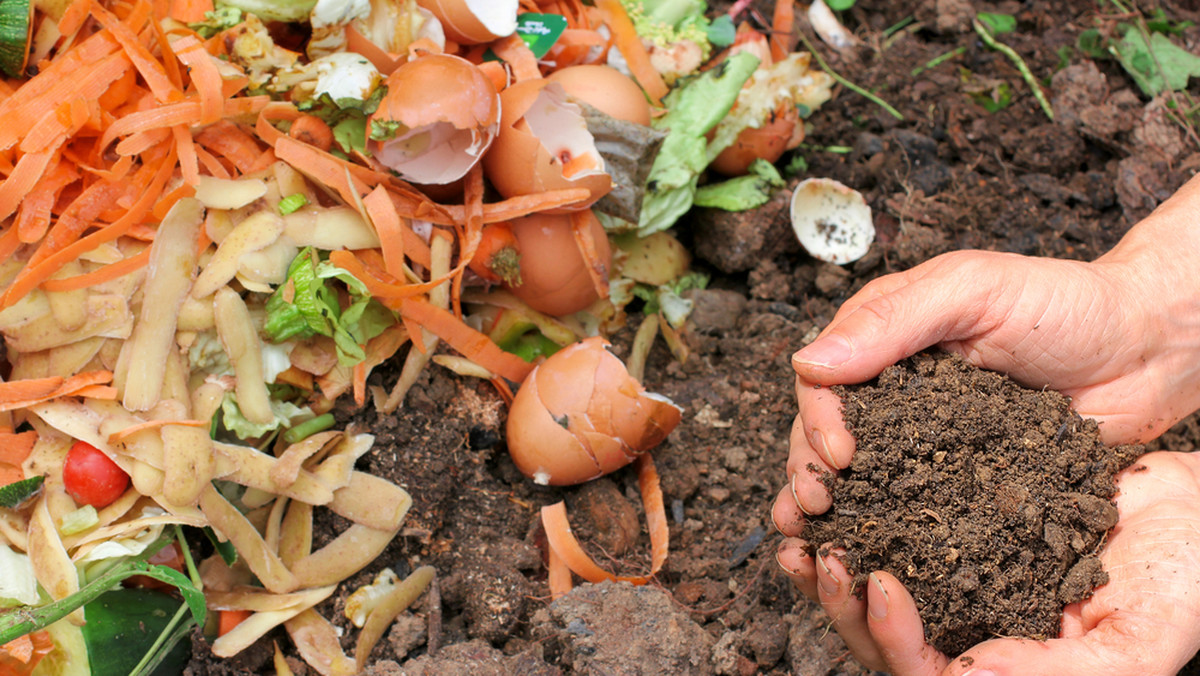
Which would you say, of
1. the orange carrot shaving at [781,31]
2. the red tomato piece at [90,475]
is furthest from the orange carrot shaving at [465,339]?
the orange carrot shaving at [781,31]

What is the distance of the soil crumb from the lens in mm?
1460

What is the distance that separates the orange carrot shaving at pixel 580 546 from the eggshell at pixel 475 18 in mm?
1178

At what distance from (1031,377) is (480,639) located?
50.8 inches

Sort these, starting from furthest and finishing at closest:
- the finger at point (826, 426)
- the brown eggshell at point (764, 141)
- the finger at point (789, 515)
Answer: the brown eggshell at point (764, 141)
the finger at point (789, 515)
the finger at point (826, 426)

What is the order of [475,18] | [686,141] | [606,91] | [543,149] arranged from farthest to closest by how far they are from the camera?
[686,141] → [606,91] → [475,18] → [543,149]

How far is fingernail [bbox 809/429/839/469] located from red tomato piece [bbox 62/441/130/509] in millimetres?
1439

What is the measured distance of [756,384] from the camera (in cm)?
224

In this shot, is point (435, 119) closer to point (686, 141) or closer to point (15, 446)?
point (686, 141)

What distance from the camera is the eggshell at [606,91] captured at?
2189 millimetres

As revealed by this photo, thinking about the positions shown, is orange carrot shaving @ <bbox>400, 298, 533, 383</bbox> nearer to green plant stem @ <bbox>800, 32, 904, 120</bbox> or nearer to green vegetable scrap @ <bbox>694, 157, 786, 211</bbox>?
green vegetable scrap @ <bbox>694, 157, 786, 211</bbox>

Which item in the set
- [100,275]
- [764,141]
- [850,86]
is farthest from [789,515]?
[850,86]

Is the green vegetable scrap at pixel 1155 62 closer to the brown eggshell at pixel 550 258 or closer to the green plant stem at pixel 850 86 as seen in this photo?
the green plant stem at pixel 850 86

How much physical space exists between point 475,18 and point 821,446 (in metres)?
1.34

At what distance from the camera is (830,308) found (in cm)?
238
